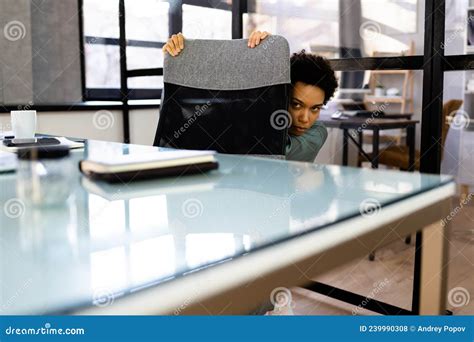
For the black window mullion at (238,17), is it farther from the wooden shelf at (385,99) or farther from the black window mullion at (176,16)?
the wooden shelf at (385,99)

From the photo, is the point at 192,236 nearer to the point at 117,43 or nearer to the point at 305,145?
the point at 305,145

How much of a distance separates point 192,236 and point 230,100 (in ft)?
4.29

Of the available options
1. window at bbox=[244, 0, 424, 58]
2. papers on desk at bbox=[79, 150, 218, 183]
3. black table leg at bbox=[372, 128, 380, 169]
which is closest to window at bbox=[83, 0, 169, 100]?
window at bbox=[244, 0, 424, 58]

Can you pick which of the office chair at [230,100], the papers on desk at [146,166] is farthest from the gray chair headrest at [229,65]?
the papers on desk at [146,166]

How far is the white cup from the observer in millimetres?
1388

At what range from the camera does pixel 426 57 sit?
189cm

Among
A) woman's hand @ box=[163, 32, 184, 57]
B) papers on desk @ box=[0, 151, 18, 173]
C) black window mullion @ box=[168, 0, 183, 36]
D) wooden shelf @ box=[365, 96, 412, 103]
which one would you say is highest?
black window mullion @ box=[168, 0, 183, 36]

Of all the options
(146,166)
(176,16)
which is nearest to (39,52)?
(176,16)

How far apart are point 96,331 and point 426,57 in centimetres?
175

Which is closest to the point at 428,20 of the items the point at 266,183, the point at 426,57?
the point at 426,57

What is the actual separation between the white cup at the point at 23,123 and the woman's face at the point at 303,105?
2.93 feet

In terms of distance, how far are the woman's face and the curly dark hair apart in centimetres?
2

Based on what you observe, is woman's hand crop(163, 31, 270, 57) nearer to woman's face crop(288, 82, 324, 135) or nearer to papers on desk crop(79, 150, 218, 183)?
woman's face crop(288, 82, 324, 135)

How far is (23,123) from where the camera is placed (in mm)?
1397
